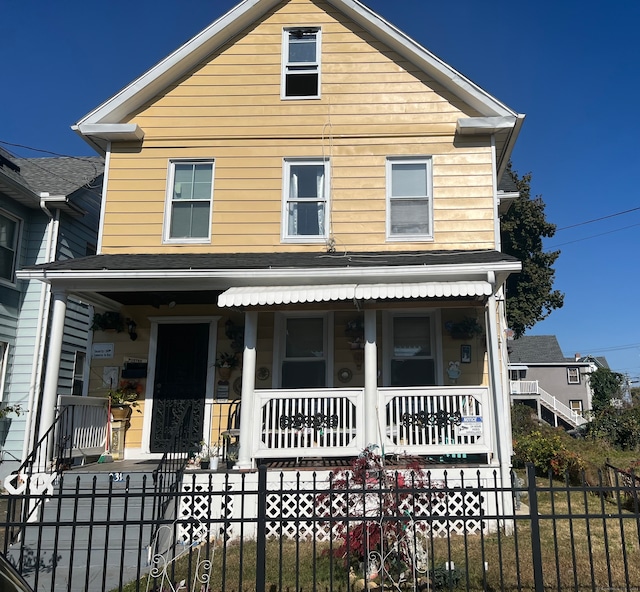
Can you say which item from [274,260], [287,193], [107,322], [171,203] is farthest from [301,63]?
[107,322]

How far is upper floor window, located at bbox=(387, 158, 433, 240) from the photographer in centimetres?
1051

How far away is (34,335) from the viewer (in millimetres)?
13820

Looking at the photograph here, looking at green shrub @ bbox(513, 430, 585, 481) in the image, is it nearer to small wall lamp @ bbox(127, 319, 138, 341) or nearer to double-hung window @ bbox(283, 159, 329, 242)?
double-hung window @ bbox(283, 159, 329, 242)

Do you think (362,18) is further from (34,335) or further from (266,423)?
(34,335)

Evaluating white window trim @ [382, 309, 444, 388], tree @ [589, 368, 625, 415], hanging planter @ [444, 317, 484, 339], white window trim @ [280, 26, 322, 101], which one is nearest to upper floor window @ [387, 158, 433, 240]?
white window trim @ [382, 309, 444, 388]

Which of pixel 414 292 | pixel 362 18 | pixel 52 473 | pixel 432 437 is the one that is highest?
pixel 362 18

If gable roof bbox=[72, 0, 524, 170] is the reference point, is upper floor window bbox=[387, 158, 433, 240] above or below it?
below

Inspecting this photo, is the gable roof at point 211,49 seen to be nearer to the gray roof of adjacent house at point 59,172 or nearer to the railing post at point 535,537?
the gray roof of adjacent house at point 59,172

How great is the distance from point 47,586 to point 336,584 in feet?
9.72

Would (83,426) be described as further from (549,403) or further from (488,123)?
(549,403)

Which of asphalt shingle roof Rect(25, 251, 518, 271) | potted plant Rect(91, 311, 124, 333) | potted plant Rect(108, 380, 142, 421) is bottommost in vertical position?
potted plant Rect(108, 380, 142, 421)

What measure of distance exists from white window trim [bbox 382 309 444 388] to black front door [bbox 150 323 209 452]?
326cm


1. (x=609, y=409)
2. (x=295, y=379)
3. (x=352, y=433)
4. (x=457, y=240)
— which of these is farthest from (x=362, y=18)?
(x=609, y=409)

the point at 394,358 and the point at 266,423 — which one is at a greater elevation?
the point at 394,358
